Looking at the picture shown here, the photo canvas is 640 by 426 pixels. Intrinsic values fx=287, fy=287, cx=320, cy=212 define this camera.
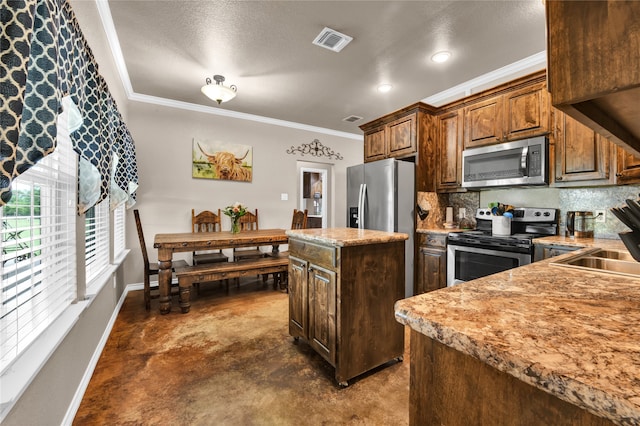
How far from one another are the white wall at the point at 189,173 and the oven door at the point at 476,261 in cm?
293

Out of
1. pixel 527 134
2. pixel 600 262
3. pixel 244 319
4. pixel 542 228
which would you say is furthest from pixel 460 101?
pixel 244 319

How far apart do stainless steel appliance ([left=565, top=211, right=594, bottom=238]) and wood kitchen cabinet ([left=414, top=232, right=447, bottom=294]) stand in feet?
3.42

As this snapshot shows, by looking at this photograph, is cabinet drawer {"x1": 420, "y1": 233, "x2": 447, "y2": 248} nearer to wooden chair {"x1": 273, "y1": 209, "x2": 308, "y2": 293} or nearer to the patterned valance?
wooden chair {"x1": 273, "y1": 209, "x2": 308, "y2": 293}

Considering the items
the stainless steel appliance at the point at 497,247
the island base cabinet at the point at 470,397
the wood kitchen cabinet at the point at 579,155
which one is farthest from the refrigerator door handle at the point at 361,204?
the island base cabinet at the point at 470,397

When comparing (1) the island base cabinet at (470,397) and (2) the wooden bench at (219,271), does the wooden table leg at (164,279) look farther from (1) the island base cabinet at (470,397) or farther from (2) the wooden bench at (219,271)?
(1) the island base cabinet at (470,397)

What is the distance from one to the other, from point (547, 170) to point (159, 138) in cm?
458

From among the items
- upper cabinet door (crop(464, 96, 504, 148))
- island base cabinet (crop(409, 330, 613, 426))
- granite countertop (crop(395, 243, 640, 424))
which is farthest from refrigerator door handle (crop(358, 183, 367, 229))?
island base cabinet (crop(409, 330, 613, 426))

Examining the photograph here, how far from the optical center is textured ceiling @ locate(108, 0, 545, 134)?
2.18m

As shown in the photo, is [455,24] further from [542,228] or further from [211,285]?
[211,285]

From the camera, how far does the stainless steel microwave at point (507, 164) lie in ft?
8.36

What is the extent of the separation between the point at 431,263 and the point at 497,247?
0.72 meters

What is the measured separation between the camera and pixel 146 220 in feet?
13.0

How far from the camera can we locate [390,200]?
10.5ft

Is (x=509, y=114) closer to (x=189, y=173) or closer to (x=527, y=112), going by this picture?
(x=527, y=112)
